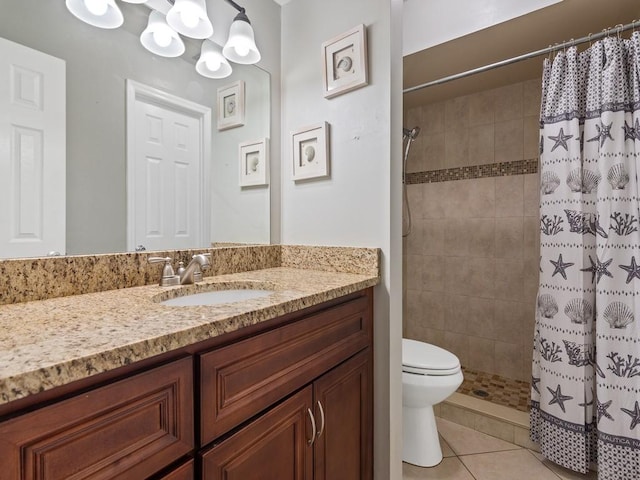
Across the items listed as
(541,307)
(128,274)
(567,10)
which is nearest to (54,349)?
(128,274)

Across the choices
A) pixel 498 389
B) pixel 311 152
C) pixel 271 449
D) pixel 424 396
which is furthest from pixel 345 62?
pixel 498 389

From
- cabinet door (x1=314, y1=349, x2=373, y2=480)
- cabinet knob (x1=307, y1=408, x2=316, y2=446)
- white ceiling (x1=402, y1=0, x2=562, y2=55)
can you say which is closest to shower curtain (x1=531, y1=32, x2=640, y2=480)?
white ceiling (x1=402, y1=0, x2=562, y2=55)

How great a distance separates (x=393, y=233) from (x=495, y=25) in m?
1.22

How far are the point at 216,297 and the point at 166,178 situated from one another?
0.49 m

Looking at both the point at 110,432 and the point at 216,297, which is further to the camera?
the point at 216,297

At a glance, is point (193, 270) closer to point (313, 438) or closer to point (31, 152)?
point (31, 152)

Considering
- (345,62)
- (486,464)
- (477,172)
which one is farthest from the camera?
(477,172)

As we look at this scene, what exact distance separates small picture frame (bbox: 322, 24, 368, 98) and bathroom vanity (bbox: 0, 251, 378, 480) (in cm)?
81

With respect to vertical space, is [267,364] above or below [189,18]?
below

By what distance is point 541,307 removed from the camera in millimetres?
1641

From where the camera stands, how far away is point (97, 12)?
42.6 inches

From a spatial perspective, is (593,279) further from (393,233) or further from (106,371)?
(106,371)

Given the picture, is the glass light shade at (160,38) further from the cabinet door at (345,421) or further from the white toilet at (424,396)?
the white toilet at (424,396)

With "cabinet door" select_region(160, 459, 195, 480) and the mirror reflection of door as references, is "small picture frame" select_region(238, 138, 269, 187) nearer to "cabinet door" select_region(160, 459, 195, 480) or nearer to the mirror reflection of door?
the mirror reflection of door
